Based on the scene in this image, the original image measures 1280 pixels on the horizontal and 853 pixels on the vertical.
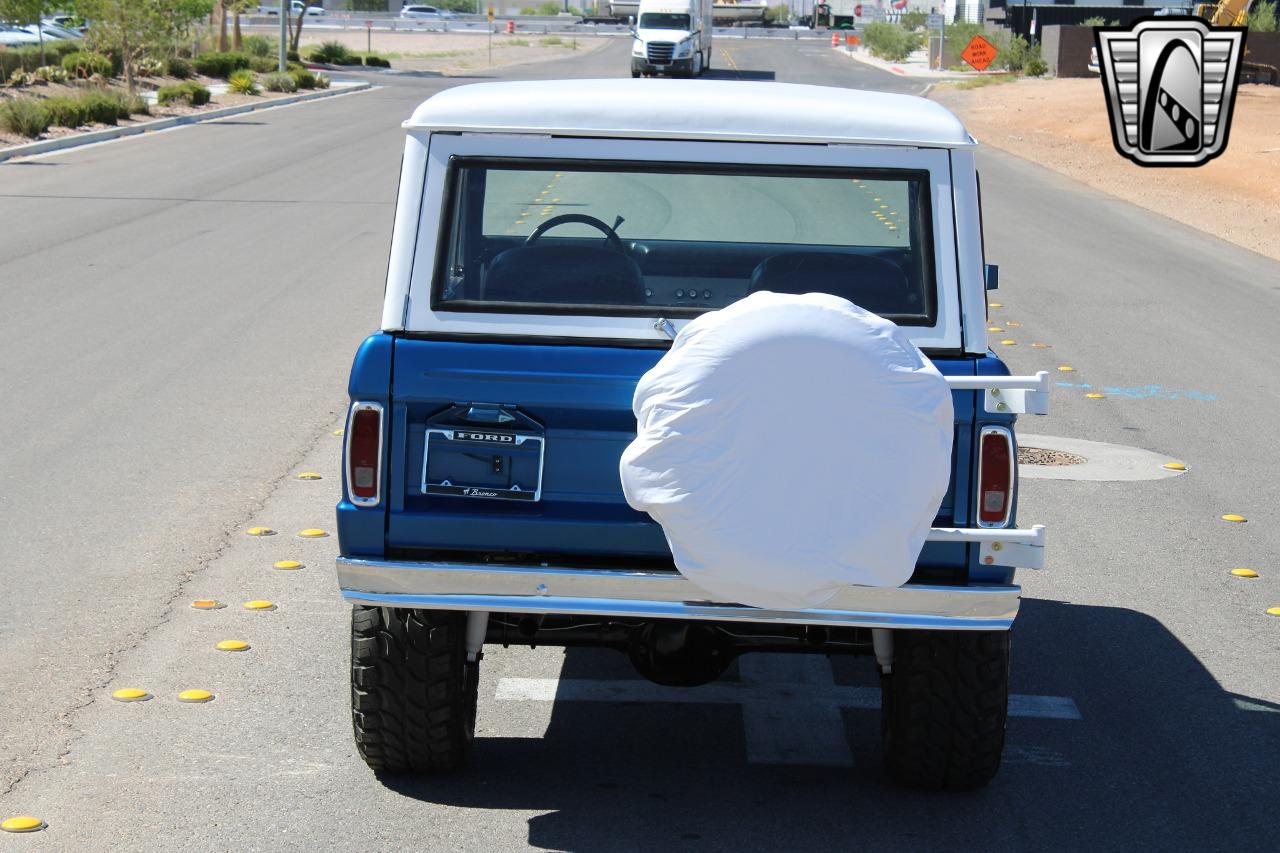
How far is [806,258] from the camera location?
4914 mm

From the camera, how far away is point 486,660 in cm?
591

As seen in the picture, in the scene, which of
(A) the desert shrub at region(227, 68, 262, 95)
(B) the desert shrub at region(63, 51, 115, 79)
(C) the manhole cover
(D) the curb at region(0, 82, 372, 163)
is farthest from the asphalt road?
(A) the desert shrub at region(227, 68, 262, 95)

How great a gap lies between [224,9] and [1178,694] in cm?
5676

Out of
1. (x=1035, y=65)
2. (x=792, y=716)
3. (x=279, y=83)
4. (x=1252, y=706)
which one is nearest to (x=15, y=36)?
(x=279, y=83)

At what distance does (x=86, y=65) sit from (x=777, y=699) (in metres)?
38.5

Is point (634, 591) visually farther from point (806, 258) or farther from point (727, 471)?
point (806, 258)

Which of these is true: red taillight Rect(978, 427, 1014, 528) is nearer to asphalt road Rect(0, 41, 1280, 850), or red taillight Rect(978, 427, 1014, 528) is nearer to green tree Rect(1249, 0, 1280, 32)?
asphalt road Rect(0, 41, 1280, 850)

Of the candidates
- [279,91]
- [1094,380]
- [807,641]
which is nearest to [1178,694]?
[807,641]

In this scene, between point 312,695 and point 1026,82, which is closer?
point 312,695

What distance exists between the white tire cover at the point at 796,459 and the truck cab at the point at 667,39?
49438 mm

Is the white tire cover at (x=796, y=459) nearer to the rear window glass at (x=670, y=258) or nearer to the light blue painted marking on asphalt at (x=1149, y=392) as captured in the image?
the rear window glass at (x=670, y=258)

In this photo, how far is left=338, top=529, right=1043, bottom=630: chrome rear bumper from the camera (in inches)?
166

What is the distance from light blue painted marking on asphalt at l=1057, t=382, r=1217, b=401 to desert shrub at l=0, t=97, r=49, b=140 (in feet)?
74.0

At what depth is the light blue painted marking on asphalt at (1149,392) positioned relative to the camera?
11125 millimetres
